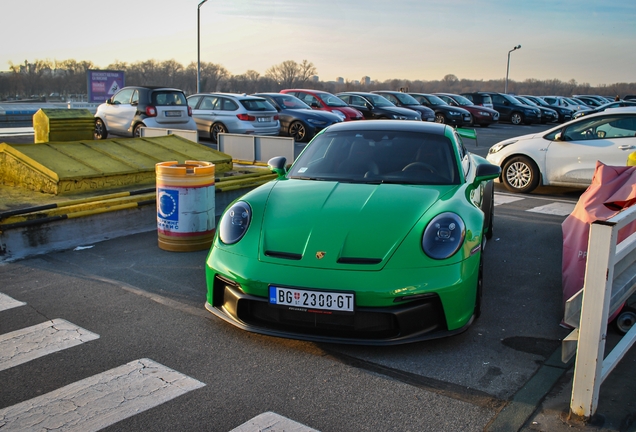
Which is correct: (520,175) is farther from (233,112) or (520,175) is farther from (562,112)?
(562,112)

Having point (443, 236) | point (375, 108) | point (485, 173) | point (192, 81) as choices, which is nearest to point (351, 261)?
point (443, 236)

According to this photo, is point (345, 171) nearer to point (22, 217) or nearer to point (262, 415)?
point (262, 415)

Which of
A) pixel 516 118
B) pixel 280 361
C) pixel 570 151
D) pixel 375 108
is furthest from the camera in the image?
pixel 516 118

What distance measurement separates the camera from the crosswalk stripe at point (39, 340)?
3.98 meters

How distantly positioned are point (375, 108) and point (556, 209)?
1434 cm

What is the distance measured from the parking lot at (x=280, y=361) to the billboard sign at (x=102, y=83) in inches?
1073

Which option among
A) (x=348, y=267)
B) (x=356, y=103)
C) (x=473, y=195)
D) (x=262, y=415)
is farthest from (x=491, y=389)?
(x=356, y=103)

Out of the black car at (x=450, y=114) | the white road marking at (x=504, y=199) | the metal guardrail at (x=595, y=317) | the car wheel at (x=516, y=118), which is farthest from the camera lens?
the car wheel at (x=516, y=118)

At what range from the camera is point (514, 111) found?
31453mm

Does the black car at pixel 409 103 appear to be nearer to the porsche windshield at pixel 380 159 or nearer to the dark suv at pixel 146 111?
the dark suv at pixel 146 111

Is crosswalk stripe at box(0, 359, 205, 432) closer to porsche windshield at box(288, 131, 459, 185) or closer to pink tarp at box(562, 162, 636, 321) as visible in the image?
porsche windshield at box(288, 131, 459, 185)

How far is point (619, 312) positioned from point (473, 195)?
151 centimetres

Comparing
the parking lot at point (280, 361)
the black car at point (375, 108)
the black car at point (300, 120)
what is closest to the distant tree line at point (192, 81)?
the black car at point (375, 108)

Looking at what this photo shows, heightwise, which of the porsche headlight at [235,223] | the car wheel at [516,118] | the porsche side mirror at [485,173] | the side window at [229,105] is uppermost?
the side window at [229,105]
